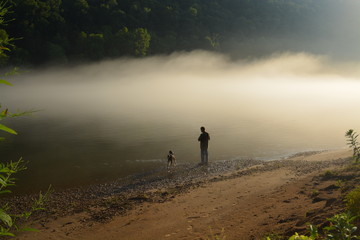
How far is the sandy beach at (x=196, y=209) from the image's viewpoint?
359 inches

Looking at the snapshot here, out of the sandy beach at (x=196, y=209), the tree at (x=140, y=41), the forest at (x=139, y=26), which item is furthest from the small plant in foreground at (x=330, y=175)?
the tree at (x=140, y=41)

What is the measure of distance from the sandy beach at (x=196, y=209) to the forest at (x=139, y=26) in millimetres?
58067

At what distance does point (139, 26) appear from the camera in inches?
4838

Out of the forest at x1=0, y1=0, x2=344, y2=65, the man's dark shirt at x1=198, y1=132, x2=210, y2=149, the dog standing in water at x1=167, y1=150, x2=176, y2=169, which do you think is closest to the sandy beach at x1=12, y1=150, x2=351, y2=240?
the dog standing in water at x1=167, y1=150, x2=176, y2=169

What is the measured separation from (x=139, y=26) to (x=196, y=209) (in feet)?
390

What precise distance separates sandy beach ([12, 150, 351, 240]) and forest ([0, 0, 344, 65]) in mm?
58067

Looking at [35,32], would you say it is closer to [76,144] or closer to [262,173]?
[76,144]

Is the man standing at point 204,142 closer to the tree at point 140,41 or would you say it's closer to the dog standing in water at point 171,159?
the dog standing in water at point 171,159

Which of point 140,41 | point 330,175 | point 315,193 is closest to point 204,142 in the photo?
point 330,175

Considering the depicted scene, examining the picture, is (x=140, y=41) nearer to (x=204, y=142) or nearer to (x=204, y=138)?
(x=204, y=142)

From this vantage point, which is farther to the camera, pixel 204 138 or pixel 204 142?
pixel 204 142

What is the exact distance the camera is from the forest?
9369cm

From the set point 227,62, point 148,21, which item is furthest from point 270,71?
point 148,21

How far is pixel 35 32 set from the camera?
9494 centimetres
